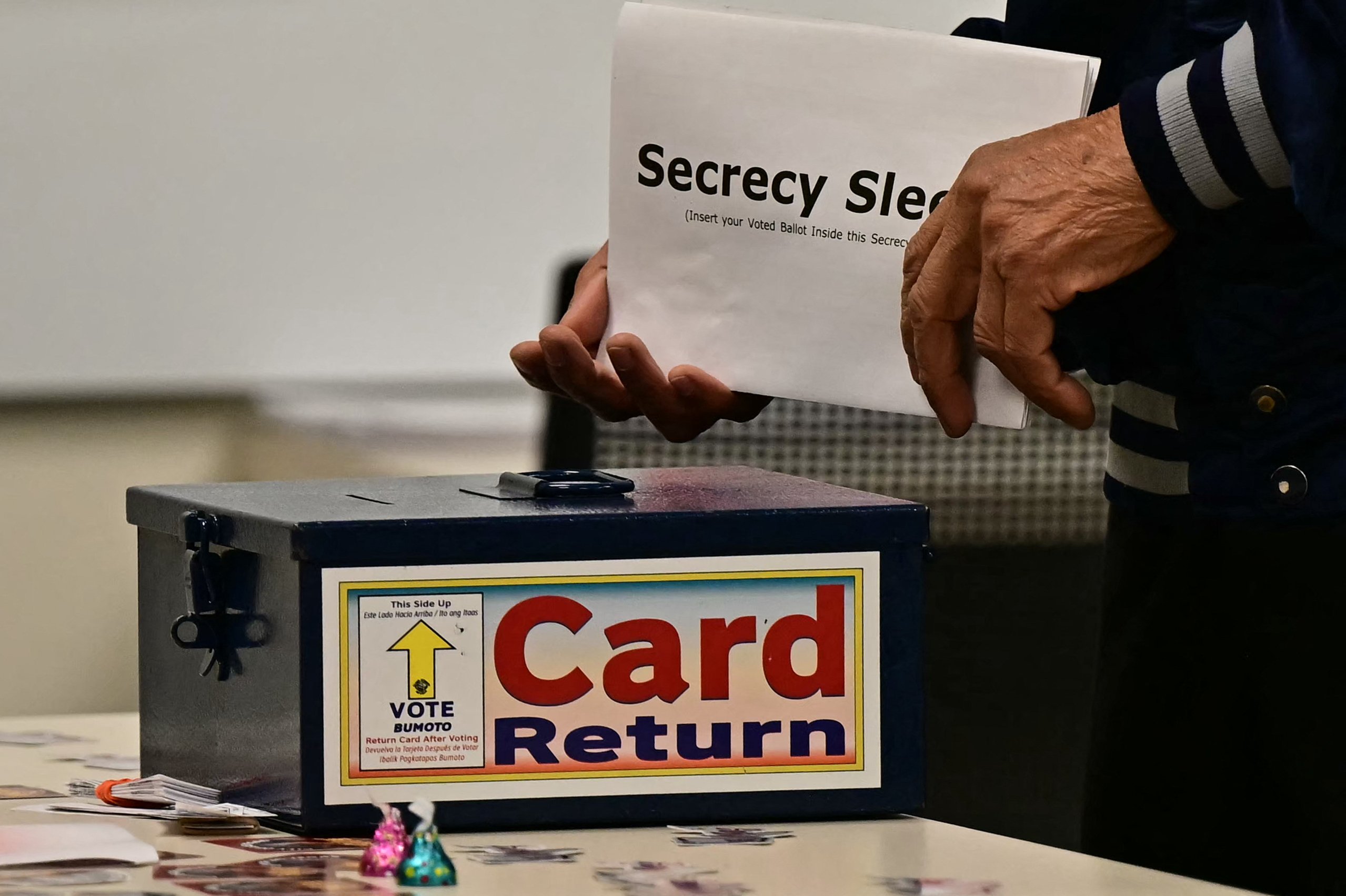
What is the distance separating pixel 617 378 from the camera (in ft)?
3.16

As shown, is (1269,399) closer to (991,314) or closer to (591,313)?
(991,314)

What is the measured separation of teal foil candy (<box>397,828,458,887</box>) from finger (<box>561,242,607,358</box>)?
0.37m

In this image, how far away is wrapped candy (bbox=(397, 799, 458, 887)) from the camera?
64 cm

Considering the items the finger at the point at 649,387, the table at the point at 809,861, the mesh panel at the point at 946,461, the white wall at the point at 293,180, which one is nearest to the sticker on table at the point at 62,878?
the table at the point at 809,861

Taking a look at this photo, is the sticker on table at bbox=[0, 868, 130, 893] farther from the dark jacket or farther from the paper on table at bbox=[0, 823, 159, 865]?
the dark jacket

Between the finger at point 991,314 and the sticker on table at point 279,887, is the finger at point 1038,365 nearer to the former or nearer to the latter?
the finger at point 991,314

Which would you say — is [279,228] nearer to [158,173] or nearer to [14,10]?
[158,173]

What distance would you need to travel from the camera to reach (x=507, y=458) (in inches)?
103

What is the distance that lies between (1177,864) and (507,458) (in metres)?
1.73

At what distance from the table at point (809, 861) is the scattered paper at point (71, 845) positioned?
0.01 meters

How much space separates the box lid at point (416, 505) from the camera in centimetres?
73

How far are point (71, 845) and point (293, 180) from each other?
75.2 inches

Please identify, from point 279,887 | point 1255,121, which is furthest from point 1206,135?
point 279,887

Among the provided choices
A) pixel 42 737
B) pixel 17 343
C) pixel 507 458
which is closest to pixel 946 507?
pixel 42 737
